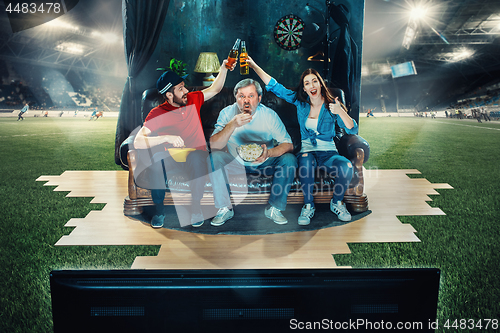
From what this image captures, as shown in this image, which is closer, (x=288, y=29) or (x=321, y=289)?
(x=321, y=289)

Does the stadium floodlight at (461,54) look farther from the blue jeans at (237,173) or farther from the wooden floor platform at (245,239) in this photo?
the blue jeans at (237,173)

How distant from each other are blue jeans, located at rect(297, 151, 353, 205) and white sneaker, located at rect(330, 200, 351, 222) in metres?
0.04

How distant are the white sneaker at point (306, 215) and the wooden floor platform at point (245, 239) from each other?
0.10 m

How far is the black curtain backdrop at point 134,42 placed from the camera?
337cm

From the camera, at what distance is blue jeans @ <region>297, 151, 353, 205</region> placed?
89.1 inches

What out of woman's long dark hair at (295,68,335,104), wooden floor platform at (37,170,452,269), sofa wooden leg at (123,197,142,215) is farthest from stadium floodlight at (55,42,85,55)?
woman's long dark hair at (295,68,335,104)

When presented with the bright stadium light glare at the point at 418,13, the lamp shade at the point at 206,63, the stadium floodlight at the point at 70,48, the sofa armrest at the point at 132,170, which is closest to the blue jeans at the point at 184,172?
the sofa armrest at the point at 132,170

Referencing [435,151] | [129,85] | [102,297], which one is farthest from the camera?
[435,151]

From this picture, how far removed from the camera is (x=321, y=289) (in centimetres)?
83

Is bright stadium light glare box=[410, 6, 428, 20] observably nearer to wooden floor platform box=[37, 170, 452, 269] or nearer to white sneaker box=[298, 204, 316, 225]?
wooden floor platform box=[37, 170, 452, 269]

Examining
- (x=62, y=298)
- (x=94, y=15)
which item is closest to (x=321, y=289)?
(x=62, y=298)

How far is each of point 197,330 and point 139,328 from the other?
157 mm

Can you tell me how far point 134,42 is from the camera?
11.2 feet

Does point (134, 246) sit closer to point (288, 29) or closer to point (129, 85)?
point (129, 85)
